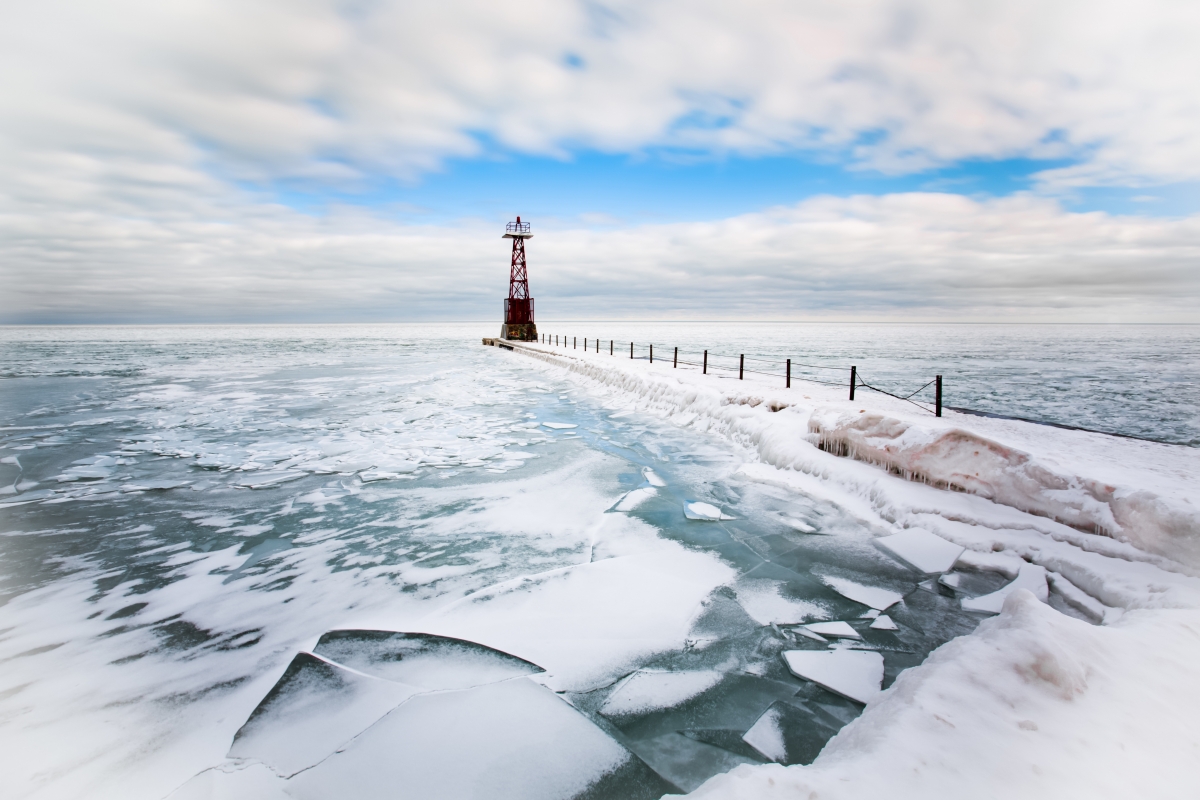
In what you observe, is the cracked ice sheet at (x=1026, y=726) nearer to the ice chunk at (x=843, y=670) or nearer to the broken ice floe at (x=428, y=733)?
the ice chunk at (x=843, y=670)

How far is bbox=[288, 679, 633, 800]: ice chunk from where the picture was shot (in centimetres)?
261

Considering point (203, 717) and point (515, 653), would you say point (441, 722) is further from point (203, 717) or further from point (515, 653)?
point (203, 717)

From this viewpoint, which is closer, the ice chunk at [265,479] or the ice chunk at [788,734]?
the ice chunk at [788,734]

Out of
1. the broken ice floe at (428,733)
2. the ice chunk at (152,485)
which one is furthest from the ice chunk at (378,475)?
the broken ice floe at (428,733)

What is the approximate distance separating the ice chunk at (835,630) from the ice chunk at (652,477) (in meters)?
4.00

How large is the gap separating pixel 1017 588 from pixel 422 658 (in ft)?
15.4

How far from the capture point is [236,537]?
589 cm

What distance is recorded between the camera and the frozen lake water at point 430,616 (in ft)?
9.46

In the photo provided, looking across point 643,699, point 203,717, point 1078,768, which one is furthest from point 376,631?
point 1078,768

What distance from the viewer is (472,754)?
2.82 metres

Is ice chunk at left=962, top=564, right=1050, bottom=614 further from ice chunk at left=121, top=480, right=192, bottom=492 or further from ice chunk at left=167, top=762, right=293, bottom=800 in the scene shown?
ice chunk at left=121, top=480, right=192, bottom=492

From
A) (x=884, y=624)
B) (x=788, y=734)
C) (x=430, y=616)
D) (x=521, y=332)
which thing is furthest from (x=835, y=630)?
(x=521, y=332)

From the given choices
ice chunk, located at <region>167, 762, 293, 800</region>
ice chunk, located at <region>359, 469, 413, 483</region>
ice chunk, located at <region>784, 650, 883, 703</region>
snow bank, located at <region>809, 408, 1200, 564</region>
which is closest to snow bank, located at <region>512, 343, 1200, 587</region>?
snow bank, located at <region>809, 408, 1200, 564</region>

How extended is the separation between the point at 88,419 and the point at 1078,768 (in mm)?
19022
